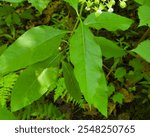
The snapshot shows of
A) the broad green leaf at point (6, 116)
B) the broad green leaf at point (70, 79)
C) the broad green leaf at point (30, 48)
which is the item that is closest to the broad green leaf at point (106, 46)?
the broad green leaf at point (70, 79)

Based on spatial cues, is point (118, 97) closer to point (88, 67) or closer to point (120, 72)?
point (120, 72)

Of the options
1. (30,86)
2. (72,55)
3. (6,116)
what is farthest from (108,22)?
(6,116)

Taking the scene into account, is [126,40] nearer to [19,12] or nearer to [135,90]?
[135,90]

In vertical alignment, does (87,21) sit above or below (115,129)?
above

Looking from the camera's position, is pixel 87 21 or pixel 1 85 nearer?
pixel 87 21

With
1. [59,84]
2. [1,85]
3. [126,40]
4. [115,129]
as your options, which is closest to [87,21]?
[115,129]

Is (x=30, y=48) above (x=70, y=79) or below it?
above
